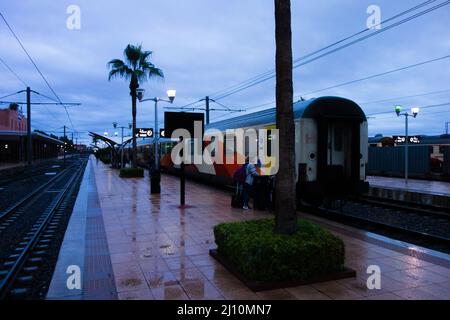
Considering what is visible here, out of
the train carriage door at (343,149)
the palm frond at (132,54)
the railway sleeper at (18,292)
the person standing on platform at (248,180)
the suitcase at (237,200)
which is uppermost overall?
the palm frond at (132,54)

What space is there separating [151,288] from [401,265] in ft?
12.4

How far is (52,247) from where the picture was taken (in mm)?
7785

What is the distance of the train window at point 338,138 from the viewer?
37.8 ft

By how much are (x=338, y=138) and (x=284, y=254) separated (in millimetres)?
7346

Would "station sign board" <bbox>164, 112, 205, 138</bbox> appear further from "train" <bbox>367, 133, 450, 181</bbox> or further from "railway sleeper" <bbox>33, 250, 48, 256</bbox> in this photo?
"train" <bbox>367, 133, 450, 181</bbox>

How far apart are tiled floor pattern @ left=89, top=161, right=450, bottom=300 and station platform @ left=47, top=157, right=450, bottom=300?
0.01 metres

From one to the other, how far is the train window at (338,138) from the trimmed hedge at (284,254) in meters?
6.27

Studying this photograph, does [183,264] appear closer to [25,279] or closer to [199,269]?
[199,269]

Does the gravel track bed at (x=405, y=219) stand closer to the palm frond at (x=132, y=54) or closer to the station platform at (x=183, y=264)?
the station platform at (x=183, y=264)

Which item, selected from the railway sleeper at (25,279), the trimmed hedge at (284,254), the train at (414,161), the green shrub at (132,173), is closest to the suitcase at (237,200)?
the trimmed hedge at (284,254)

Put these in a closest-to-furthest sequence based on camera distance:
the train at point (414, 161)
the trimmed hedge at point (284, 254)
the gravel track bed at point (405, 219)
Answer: the trimmed hedge at point (284, 254) → the gravel track bed at point (405, 219) → the train at point (414, 161)

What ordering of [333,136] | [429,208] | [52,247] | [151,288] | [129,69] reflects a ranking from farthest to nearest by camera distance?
[129,69] → [429,208] → [333,136] → [52,247] → [151,288]
